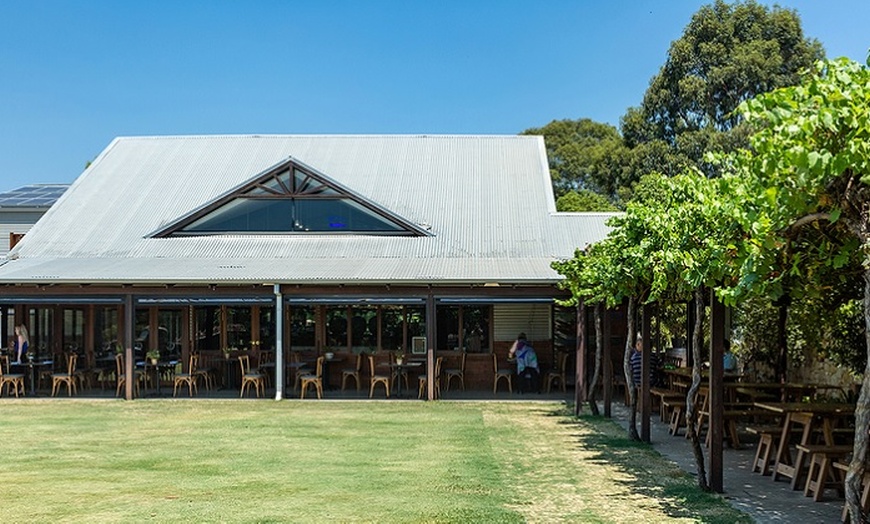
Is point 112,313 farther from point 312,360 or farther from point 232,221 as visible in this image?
point 312,360

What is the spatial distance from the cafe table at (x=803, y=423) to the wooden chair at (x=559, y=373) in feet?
31.9

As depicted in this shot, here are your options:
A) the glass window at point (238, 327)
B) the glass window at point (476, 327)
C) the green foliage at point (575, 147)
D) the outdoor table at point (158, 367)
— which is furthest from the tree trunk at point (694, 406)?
the green foliage at point (575, 147)

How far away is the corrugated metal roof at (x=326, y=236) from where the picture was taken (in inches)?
734

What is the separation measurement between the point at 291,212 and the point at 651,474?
44.7ft

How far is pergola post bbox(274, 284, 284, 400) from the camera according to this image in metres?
17.9

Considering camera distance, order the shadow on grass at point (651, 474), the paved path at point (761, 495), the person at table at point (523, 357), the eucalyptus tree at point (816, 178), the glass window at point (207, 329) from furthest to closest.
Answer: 1. the glass window at point (207, 329)
2. the person at table at point (523, 357)
3. the shadow on grass at point (651, 474)
4. the paved path at point (761, 495)
5. the eucalyptus tree at point (816, 178)

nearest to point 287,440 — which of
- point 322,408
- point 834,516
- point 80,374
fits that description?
point 322,408

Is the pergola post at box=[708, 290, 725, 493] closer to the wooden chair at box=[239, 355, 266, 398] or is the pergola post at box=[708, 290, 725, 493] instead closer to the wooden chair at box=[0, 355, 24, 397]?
the wooden chair at box=[239, 355, 266, 398]

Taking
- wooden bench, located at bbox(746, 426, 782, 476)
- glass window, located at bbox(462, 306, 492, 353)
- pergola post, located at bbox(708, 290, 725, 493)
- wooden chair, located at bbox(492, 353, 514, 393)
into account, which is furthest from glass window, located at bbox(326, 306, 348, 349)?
pergola post, located at bbox(708, 290, 725, 493)

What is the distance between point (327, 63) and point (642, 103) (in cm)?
1277

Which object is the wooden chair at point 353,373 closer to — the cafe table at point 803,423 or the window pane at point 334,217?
the window pane at point 334,217

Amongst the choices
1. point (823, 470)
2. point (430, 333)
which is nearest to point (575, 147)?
point (430, 333)

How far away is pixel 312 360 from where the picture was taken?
68.1ft

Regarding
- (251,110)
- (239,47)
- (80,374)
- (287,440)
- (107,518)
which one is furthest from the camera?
(251,110)
